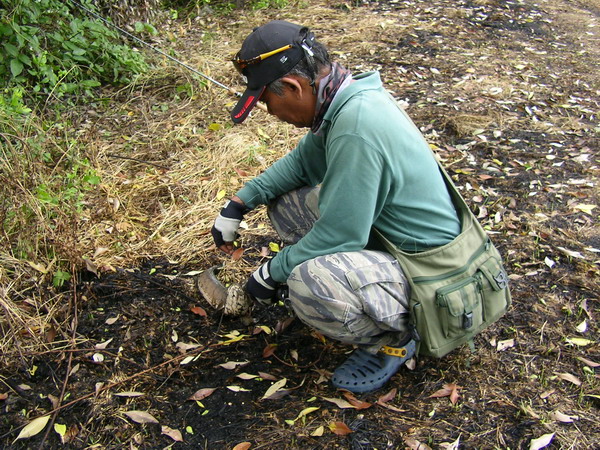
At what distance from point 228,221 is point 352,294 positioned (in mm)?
735

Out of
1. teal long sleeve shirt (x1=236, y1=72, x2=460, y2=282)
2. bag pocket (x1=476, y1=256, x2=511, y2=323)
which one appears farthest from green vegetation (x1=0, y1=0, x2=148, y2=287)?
bag pocket (x1=476, y1=256, x2=511, y2=323)

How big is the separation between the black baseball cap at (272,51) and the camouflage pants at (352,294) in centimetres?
68

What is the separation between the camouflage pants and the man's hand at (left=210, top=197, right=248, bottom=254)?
502 millimetres

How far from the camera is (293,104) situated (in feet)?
6.36

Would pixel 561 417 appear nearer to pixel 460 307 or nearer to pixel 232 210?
pixel 460 307

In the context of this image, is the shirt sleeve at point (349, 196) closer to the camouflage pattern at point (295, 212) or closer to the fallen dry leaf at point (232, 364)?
the camouflage pattern at point (295, 212)

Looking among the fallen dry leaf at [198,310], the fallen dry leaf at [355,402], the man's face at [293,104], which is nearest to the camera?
the man's face at [293,104]

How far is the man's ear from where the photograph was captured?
186 cm

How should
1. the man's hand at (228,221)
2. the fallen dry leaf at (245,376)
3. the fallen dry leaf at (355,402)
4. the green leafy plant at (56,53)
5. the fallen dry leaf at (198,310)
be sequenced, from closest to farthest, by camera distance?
the fallen dry leaf at (355,402) < the fallen dry leaf at (245,376) < the man's hand at (228,221) < the fallen dry leaf at (198,310) < the green leafy plant at (56,53)

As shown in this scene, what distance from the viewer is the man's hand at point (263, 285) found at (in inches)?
84.7

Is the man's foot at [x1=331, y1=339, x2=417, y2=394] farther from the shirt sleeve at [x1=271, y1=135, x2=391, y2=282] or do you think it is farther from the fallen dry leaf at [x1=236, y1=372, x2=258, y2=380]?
the shirt sleeve at [x1=271, y1=135, x2=391, y2=282]

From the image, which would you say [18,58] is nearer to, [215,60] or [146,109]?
[146,109]

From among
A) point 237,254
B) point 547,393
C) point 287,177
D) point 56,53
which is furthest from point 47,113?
point 547,393

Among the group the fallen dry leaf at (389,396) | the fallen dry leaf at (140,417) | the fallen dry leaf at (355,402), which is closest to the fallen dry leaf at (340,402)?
the fallen dry leaf at (355,402)
